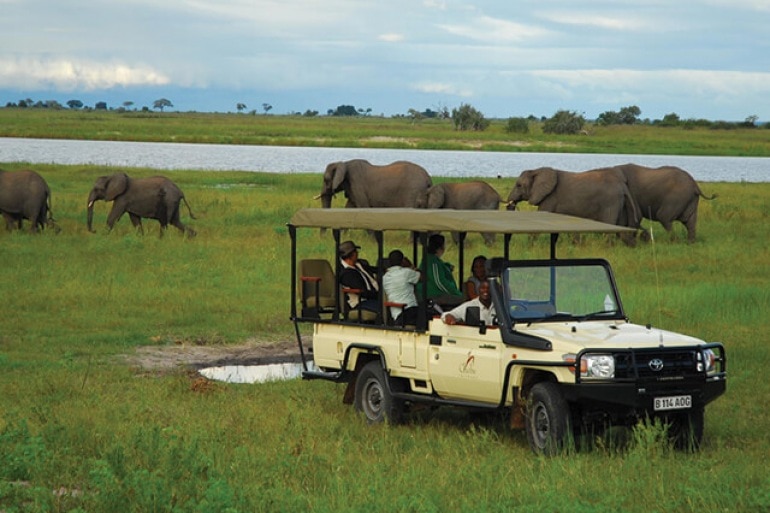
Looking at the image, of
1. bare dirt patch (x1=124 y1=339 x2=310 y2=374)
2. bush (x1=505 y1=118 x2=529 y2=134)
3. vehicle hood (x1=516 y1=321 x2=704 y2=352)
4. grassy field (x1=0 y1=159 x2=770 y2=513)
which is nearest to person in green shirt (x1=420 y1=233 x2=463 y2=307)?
grassy field (x1=0 y1=159 x2=770 y2=513)

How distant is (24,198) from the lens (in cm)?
2825

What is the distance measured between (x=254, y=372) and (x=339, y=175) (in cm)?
1707

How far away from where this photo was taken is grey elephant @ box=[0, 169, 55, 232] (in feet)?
92.3

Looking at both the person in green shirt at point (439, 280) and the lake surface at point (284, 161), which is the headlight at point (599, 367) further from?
the lake surface at point (284, 161)

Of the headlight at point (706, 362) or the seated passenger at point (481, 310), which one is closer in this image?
the headlight at point (706, 362)

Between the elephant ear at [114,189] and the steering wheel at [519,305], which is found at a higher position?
the steering wheel at [519,305]

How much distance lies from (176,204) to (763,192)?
24221 millimetres

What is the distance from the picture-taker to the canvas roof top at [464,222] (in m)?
11.0

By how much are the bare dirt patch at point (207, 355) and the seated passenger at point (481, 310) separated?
4.91 metres

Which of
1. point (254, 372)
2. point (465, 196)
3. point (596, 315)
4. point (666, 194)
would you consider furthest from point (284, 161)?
point (596, 315)

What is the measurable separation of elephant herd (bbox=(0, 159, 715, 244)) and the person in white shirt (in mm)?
17272

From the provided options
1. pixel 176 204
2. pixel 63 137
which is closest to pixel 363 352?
pixel 176 204

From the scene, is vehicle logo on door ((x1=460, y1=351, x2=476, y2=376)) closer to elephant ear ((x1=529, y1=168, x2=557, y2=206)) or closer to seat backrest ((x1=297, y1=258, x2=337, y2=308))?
seat backrest ((x1=297, y1=258, x2=337, y2=308))

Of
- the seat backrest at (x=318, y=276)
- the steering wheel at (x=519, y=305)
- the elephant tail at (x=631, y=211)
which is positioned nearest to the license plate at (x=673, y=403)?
the steering wheel at (x=519, y=305)
